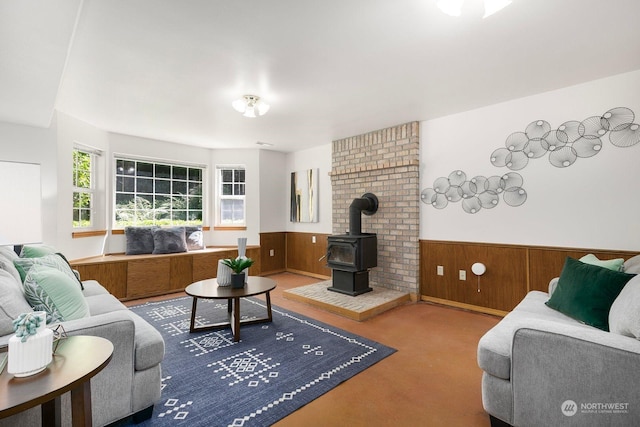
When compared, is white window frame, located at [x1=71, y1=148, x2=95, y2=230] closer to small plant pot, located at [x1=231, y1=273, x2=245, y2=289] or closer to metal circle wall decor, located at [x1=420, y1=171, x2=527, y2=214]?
small plant pot, located at [x1=231, y1=273, x2=245, y2=289]

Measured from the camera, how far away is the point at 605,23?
2.04 metres

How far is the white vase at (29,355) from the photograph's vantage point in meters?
1.04

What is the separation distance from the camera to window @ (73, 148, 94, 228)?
4223 mm

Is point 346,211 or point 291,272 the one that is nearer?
point 346,211

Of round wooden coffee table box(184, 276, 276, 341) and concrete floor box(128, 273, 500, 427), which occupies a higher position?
round wooden coffee table box(184, 276, 276, 341)

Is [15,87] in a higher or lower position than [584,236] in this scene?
higher

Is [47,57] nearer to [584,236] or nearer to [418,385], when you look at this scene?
[418,385]

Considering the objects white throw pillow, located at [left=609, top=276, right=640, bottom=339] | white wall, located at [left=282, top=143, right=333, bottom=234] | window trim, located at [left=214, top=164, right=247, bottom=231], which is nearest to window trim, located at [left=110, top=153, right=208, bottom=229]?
window trim, located at [left=214, top=164, right=247, bottom=231]

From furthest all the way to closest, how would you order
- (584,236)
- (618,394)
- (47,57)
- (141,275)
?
(141,275)
(584,236)
(47,57)
(618,394)

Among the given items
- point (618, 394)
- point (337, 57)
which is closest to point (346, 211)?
point (337, 57)

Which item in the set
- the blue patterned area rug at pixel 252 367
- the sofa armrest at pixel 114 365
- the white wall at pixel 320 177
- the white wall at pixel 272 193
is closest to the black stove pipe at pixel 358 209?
the white wall at pixel 320 177

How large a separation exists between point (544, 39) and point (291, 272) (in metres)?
5.11

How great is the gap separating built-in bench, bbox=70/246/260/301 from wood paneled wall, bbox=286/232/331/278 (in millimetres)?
1366

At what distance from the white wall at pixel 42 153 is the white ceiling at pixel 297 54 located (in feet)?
0.54
